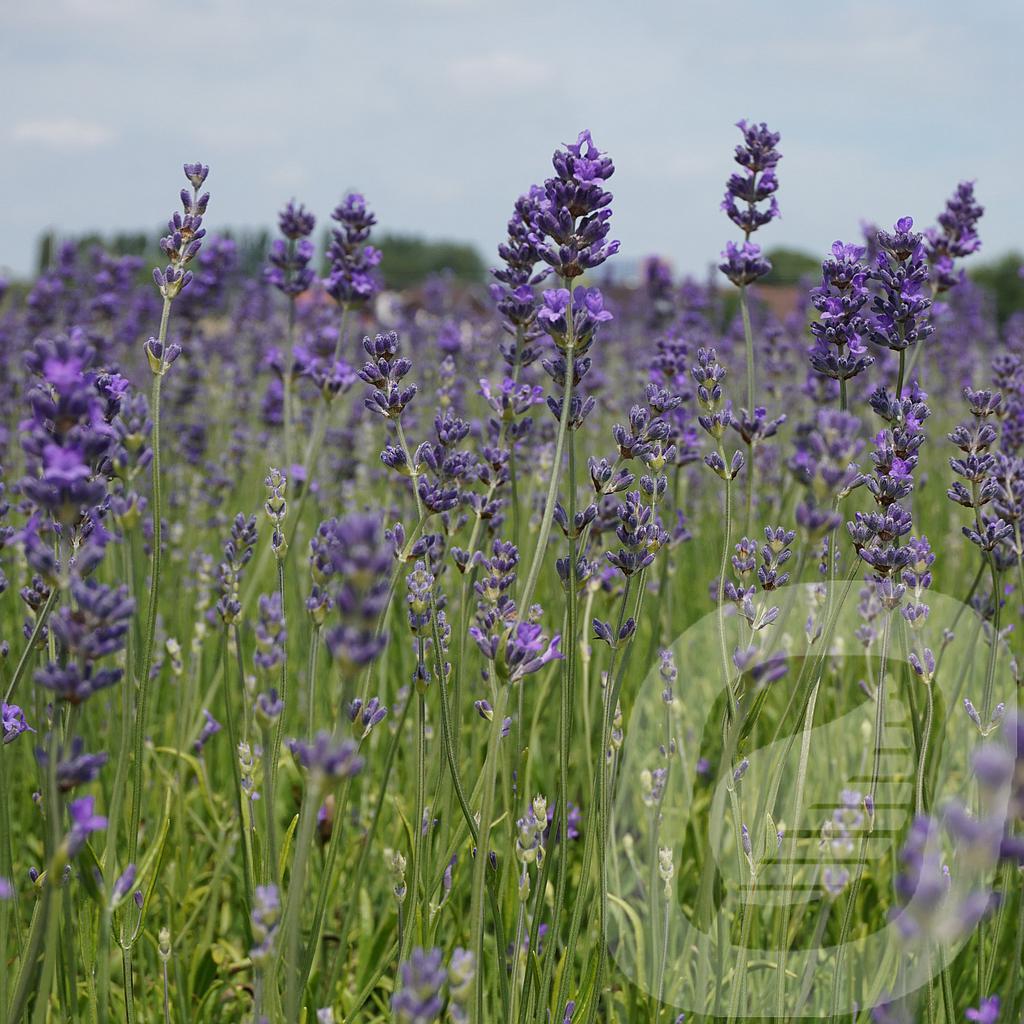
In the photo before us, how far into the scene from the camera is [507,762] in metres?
2.26

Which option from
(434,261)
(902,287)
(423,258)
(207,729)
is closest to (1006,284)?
(902,287)

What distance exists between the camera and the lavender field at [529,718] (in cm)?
123

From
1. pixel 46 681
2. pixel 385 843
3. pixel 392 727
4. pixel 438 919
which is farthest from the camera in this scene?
pixel 392 727

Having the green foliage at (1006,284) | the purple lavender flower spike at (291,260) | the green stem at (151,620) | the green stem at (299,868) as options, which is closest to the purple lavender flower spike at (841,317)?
the green stem at (151,620)

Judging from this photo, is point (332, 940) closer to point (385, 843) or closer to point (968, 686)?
point (385, 843)

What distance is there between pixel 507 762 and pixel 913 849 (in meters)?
1.45

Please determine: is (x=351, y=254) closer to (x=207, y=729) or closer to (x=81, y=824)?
(x=207, y=729)

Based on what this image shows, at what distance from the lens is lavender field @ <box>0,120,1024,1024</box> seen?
1228mm

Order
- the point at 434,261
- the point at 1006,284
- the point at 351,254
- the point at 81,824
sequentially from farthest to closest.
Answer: the point at 434,261
the point at 1006,284
the point at 351,254
the point at 81,824

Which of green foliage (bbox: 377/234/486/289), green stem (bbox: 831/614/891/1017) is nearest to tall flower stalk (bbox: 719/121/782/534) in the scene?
green stem (bbox: 831/614/891/1017)

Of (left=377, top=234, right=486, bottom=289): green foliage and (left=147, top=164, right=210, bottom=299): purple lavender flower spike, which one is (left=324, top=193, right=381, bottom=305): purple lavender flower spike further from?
(left=377, top=234, right=486, bottom=289): green foliage

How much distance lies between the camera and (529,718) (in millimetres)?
2988

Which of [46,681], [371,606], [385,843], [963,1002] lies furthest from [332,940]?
[371,606]

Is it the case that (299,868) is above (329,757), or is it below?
below
